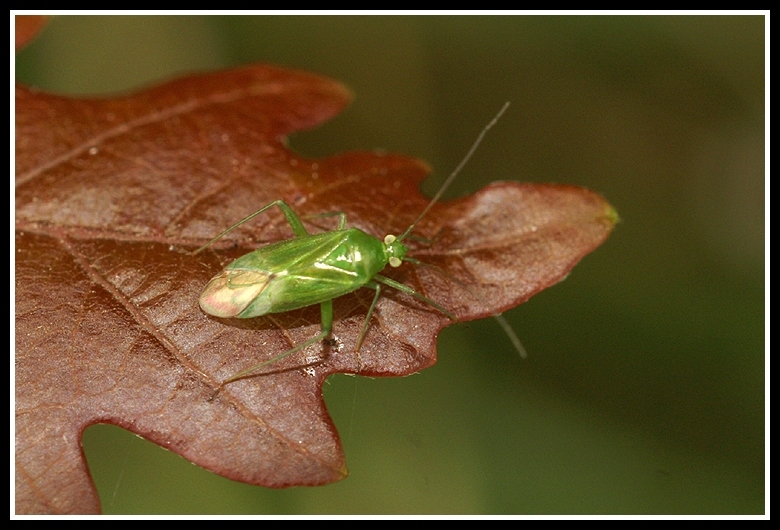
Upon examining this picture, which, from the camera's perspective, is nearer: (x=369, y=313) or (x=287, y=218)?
(x=369, y=313)

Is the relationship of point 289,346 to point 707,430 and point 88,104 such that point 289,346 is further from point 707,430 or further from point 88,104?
point 707,430

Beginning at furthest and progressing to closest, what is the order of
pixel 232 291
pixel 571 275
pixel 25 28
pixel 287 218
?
1. pixel 571 275
2. pixel 25 28
3. pixel 287 218
4. pixel 232 291

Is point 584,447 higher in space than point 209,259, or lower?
lower

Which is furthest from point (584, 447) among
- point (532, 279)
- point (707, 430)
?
point (532, 279)

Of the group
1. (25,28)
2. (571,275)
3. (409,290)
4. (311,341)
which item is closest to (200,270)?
(311,341)

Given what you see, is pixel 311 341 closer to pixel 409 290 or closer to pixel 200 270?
pixel 409 290

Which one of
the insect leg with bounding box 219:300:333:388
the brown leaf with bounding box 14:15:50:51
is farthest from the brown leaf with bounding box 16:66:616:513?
the brown leaf with bounding box 14:15:50:51

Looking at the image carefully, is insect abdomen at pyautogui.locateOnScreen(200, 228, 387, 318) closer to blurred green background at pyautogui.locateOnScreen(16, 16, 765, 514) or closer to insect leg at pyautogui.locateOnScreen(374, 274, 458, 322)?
insect leg at pyautogui.locateOnScreen(374, 274, 458, 322)
